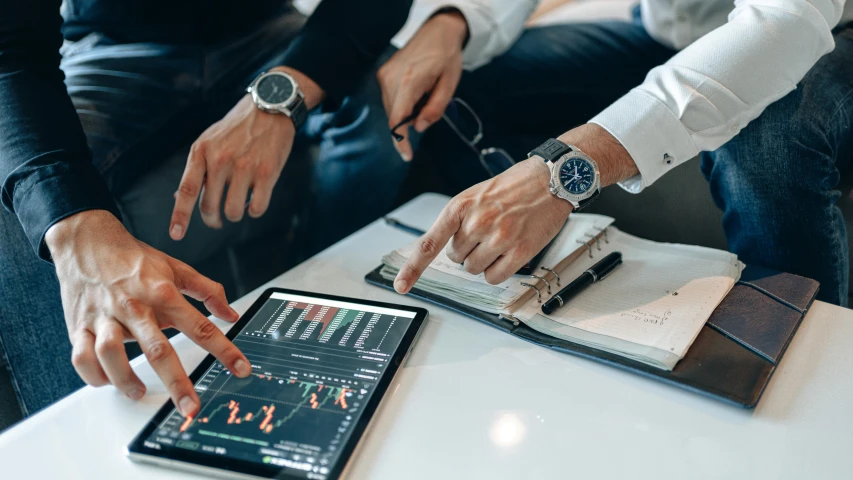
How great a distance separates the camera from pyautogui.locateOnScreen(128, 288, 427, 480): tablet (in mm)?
569

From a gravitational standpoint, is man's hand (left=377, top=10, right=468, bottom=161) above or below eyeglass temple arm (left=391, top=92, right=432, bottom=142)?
above

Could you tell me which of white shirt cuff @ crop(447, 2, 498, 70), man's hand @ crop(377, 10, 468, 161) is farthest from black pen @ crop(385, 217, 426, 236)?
white shirt cuff @ crop(447, 2, 498, 70)

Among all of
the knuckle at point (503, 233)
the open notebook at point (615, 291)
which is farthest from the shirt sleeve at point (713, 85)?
the knuckle at point (503, 233)

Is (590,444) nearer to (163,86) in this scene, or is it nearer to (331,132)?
(331,132)

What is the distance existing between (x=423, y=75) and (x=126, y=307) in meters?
0.62

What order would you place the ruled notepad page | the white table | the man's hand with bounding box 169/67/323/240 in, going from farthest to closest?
1. the man's hand with bounding box 169/67/323/240
2. the ruled notepad page
3. the white table

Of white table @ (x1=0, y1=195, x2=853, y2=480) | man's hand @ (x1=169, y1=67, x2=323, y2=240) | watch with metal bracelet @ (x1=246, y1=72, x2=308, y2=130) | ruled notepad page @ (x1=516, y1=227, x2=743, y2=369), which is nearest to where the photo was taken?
white table @ (x1=0, y1=195, x2=853, y2=480)

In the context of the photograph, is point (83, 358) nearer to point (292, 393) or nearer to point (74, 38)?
point (292, 393)

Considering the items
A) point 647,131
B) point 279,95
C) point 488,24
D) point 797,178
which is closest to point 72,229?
point 279,95

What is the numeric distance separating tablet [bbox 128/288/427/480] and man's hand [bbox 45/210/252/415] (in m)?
0.03

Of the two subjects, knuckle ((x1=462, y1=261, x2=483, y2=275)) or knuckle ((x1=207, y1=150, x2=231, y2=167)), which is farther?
knuckle ((x1=207, y1=150, x2=231, y2=167))

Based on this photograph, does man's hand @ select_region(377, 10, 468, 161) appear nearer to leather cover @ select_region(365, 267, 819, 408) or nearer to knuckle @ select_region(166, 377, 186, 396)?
leather cover @ select_region(365, 267, 819, 408)

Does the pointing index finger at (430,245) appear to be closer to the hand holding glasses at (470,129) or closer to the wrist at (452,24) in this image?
the hand holding glasses at (470,129)

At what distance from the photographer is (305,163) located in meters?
1.33
